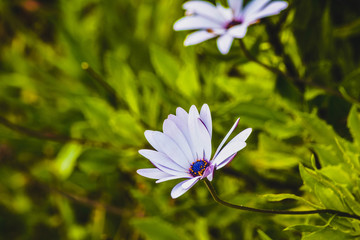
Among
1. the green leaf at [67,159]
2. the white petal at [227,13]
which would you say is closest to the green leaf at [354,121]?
the white petal at [227,13]

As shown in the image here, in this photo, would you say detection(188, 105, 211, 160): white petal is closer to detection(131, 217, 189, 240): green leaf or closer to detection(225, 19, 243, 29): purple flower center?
detection(225, 19, 243, 29): purple flower center

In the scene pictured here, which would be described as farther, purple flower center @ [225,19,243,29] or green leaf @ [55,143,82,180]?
green leaf @ [55,143,82,180]

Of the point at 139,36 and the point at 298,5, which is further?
the point at 139,36

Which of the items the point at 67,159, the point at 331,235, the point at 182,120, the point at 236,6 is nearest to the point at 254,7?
the point at 236,6

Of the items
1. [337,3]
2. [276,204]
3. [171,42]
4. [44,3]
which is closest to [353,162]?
[276,204]

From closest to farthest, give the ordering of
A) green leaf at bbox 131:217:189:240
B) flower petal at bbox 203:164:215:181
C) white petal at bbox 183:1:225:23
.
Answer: flower petal at bbox 203:164:215:181 < white petal at bbox 183:1:225:23 < green leaf at bbox 131:217:189:240

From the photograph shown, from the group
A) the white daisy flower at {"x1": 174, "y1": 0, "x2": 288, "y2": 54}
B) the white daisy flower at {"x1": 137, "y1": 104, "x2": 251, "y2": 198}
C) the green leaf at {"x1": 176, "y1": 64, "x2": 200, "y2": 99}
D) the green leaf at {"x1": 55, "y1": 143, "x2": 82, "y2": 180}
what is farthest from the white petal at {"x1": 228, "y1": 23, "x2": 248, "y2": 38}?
the green leaf at {"x1": 55, "y1": 143, "x2": 82, "y2": 180}

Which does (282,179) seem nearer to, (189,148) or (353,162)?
(353,162)
